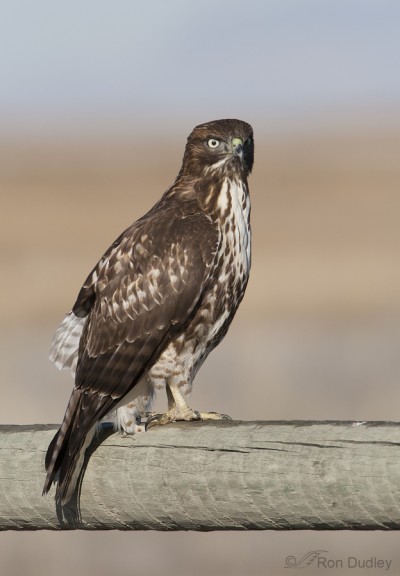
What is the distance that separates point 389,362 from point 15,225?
13.2 m

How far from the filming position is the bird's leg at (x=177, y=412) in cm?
627

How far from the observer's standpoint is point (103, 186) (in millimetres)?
32938

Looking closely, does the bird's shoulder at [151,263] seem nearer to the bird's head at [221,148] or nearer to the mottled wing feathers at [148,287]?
the mottled wing feathers at [148,287]

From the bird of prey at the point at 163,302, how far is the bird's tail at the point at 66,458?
0.39 metres

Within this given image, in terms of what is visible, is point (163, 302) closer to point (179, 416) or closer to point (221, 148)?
point (179, 416)

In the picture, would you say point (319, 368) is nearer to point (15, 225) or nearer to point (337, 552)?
point (337, 552)

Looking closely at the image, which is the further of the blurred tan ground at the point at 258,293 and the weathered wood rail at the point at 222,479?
the blurred tan ground at the point at 258,293

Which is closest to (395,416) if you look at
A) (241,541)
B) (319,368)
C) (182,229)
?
(241,541)

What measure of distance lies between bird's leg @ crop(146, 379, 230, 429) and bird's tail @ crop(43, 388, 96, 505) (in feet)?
1.89

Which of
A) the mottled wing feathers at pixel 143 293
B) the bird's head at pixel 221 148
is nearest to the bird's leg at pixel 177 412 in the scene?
the mottled wing feathers at pixel 143 293
